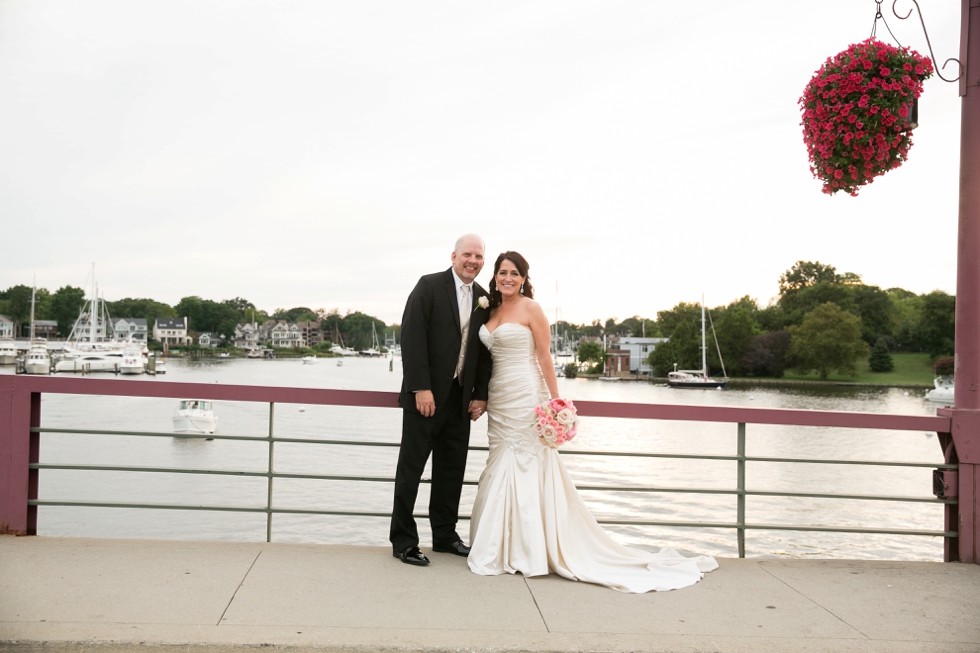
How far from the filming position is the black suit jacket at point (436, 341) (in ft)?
14.2

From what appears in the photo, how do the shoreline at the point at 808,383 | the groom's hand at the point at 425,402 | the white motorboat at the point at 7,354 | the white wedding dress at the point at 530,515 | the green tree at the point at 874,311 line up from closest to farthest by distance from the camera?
the white wedding dress at the point at 530,515 → the groom's hand at the point at 425,402 → the shoreline at the point at 808,383 → the white motorboat at the point at 7,354 → the green tree at the point at 874,311

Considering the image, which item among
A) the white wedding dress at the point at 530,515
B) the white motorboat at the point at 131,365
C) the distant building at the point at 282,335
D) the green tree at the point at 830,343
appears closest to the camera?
the white wedding dress at the point at 530,515

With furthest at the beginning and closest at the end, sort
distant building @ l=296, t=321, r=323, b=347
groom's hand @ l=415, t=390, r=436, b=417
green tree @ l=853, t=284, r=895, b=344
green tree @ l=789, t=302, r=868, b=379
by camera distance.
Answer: distant building @ l=296, t=321, r=323, b=347
green tree @ l=853, t=284, r=895, b=344
green tree @ l=789, t=302, r=868, b=379
groom's hand @ l=415, t=390, r=436, b=417

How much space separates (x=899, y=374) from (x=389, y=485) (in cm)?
7942

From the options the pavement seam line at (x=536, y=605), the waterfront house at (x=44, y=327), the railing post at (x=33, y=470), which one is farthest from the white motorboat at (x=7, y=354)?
the pavement seam line at (x=536, y=605)

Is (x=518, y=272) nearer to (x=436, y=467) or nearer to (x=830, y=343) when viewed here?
(x=436, y=467)

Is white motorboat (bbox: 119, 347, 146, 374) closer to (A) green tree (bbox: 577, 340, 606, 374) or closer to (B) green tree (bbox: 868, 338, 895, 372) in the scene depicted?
(A) green tree (bbox: 577, 340, 606, 374)

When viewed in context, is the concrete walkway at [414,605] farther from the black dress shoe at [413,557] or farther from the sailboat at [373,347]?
the sailboat at [373,347]

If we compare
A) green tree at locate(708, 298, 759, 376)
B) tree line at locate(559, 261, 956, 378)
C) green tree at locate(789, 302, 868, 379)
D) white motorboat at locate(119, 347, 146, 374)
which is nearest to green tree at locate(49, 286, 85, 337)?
white motorboat at locate(119, 347, 146, 374)

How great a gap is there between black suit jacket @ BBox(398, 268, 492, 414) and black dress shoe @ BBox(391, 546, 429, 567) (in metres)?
0.83

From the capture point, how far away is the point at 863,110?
4.36 meters

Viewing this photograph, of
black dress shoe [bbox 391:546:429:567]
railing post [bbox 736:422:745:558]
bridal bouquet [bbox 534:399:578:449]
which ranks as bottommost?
black dress shoe [bbox 391:546:429:567]

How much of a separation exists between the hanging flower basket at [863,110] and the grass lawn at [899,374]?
87.5 m

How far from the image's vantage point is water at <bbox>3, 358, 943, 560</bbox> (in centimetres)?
1841
